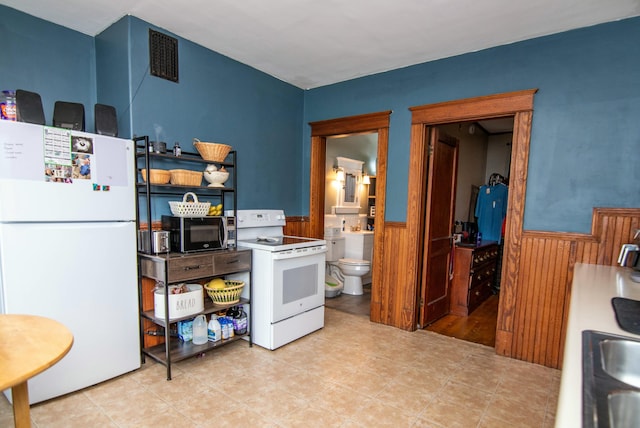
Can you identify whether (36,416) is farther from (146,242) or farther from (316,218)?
(316,218)

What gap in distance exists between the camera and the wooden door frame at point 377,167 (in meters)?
3.38

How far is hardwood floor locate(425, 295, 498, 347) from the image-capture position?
10.3 ft

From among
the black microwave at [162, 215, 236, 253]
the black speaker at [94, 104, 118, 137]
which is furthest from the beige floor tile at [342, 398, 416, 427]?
the black speaker at [94, 104, 118, 137]

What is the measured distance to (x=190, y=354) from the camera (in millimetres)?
2391

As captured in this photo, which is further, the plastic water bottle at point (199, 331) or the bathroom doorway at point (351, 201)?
the bathroom doorway at point (351, 201)

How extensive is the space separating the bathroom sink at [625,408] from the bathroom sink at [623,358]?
Answer: 29 cm

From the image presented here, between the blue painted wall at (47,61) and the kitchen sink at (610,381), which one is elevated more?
the blue painted wall at (47,61)

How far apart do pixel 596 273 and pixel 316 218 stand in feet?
8.84

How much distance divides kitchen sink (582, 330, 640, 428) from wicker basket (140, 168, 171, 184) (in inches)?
100

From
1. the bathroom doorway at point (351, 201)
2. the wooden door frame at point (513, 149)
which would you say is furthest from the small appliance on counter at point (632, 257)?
the bathroom doorway at point (351, 201)

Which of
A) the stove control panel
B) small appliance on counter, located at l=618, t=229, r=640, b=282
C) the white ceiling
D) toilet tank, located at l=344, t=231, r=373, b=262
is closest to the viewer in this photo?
small appliance on counter, located at l=618, t=229, r=640, b=282

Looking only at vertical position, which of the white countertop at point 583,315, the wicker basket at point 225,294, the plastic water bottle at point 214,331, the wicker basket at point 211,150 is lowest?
the plastic water bottle at point 214,331

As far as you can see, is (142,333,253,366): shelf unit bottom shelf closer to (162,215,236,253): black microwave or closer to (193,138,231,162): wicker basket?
(162,215,236,253): black microwave

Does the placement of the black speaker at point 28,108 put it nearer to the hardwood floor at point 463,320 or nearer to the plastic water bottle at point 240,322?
the plastic water bottle at point 240,322
